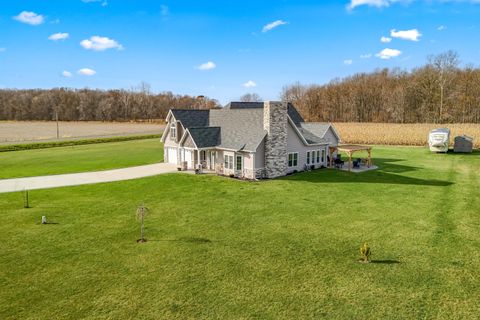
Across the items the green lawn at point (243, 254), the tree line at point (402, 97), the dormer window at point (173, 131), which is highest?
the tree line at point (402, 97)

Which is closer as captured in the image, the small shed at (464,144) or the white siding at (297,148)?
the white siding at (297,148)

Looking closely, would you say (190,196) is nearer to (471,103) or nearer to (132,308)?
(132,308)

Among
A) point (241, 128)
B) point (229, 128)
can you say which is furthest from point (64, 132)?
point (241, 128)

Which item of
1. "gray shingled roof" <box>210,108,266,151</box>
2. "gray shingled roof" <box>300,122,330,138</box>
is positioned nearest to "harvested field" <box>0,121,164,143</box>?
"gray shingled roof" <box>210,108,266,151</box>

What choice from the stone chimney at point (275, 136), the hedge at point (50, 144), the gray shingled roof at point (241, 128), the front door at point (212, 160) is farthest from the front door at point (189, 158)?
the hedge at point (50, 144)

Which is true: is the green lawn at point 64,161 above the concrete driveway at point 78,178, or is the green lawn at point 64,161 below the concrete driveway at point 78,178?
above

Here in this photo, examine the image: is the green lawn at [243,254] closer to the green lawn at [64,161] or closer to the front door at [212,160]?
the front door at [212,160]
